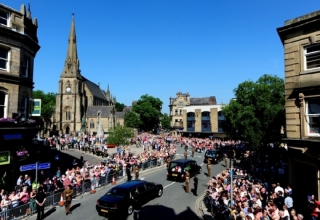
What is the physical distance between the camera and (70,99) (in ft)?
261

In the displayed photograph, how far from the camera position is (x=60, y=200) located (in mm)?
14758

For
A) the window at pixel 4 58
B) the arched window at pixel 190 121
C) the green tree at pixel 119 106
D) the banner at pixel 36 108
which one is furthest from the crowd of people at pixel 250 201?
the green tree at pixel 119 106

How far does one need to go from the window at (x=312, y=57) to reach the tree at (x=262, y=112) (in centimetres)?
1513

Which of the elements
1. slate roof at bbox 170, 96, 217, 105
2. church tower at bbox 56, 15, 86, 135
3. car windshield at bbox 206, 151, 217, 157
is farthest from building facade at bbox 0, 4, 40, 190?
slate roof at bbox 170, 96, 217, 105

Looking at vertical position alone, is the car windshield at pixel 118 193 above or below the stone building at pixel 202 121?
below

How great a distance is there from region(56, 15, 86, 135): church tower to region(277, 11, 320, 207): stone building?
7038 centimetres

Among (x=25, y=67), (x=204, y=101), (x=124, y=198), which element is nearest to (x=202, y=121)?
(x=204, y=101)

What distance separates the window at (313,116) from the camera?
42.0 feet

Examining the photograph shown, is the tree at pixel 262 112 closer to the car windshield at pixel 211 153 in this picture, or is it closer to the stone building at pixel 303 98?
the car windshield at pixel 211 153

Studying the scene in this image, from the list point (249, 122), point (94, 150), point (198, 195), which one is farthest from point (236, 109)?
point (94, 150)

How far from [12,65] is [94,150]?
68.2ft

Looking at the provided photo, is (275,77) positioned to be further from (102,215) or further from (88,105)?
(88,105)

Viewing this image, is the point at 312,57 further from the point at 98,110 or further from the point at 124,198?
the point at 98,110

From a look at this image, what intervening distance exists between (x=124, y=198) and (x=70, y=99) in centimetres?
7248
